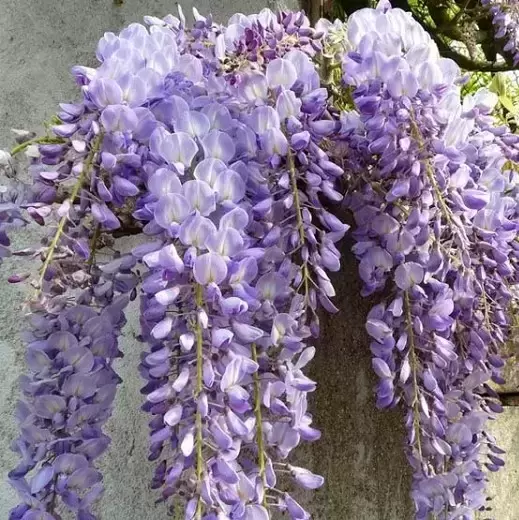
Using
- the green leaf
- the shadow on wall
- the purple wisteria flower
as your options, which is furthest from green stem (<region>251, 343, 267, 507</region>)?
the green leaf

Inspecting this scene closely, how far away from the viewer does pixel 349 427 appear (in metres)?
0.88

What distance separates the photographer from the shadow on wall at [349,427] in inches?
34.0

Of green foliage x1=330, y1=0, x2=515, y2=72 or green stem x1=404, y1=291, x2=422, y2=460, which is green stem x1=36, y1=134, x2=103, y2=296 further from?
green foliage x1=330, y1=0, x2=515, y2=72

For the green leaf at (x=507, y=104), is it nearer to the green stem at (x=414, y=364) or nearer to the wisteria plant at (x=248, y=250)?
the wisteria plant at (x=248, y=250)

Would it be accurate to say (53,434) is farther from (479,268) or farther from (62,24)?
(62,24)

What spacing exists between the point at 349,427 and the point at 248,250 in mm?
406

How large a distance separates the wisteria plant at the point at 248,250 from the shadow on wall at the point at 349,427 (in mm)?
173

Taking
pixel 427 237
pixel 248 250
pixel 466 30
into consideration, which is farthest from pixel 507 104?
pixel 466 30

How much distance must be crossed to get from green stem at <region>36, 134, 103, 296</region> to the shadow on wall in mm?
364

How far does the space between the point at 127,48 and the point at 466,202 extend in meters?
0.35

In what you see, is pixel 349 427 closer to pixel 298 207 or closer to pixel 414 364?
pixel 414 364

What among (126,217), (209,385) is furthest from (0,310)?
(209,385)

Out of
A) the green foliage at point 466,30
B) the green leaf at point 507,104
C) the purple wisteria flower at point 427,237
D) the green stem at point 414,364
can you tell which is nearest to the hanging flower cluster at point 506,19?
the green foliage at point 466,30

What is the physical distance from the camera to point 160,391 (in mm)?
537
